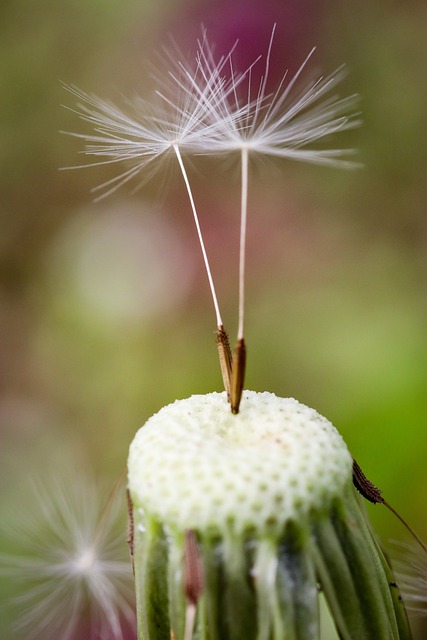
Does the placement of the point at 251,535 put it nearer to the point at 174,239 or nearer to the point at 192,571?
the point at 192,571

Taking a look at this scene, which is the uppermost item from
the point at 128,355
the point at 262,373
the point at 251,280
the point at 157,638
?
the point at 251,280

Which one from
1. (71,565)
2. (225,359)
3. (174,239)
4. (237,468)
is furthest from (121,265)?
(237,468)

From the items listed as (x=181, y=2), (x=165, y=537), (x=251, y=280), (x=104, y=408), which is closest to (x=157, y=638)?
(x=165, y=537)

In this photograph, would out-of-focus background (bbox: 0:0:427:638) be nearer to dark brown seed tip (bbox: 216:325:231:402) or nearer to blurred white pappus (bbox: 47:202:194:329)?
blurred white pappus (bbox: 47:202:194:329)

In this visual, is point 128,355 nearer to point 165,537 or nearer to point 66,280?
point 66,280

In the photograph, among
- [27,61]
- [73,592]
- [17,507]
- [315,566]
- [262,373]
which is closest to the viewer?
[315,566]

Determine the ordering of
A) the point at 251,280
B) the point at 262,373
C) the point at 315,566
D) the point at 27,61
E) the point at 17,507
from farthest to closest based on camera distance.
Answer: the point at 27,61, the point at 251,280, the point at 262,373, the point at 17,507, the point at 315,566

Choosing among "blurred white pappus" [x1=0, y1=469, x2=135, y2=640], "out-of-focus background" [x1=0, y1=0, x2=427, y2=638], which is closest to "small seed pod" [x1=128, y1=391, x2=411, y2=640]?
"blurred white pappus" [x1=0, y1=469, x2=135, y2=640]
